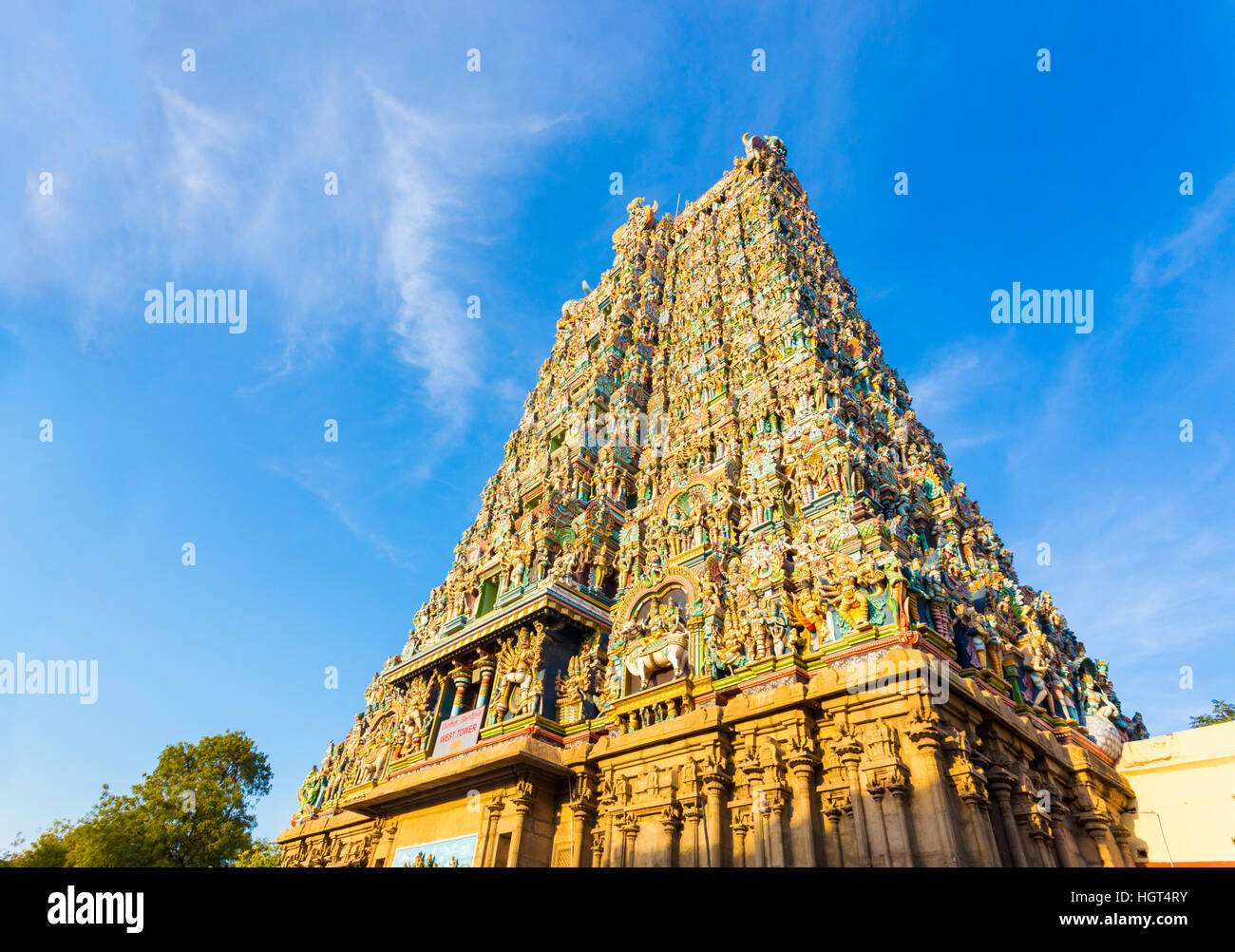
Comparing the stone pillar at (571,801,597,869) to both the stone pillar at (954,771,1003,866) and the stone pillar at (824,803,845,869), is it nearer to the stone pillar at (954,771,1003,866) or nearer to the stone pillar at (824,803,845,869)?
the stone pillar at (824,803,845,869)

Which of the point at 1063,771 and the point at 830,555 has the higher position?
the point at 830,555

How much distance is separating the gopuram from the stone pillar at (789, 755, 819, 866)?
0.04 metres

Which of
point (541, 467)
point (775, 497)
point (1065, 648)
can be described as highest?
point (541, 467)

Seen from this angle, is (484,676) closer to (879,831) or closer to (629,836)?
(629,836)

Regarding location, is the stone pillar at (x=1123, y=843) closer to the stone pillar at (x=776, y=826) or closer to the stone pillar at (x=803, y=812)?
the stone pillar at (x=803, y=812)

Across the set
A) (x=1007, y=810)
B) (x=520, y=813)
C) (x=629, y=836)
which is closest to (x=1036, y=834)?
(x=1007, y=810)

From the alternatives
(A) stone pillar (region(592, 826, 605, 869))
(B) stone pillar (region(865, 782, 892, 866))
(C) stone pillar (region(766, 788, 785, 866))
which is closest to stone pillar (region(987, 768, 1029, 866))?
(B) stone pillar (region(865, 782, 892, 866))

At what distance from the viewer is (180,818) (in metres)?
30.3
